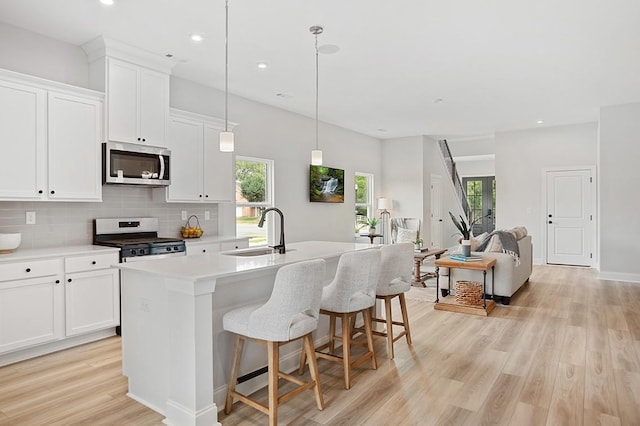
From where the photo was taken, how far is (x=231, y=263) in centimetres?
264

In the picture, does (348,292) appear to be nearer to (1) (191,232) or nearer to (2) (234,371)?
(2) (234,371)

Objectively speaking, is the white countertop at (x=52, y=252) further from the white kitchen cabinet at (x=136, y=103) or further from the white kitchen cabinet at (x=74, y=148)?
the white kitchen cabinet at (x=136, y=103)

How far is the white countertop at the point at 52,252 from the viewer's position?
3.31 m

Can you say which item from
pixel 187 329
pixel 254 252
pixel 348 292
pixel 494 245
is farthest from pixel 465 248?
pixel 187 329

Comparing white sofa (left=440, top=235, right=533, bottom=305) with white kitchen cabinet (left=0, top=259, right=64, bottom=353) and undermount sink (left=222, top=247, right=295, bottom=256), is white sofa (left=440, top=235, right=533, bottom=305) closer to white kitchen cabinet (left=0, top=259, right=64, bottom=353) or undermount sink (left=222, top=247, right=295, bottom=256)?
undermount sink (left=222, top=247, right=295, bottom=256)

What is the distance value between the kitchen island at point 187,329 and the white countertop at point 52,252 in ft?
3.93

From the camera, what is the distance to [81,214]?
4.17 m

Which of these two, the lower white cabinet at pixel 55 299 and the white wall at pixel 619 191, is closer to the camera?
the lower white cabinet at pixel 55 299

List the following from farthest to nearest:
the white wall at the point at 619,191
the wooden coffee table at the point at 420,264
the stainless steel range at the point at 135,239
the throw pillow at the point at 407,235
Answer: the throw pillow at the point at 407,235
the white wall at the point at 619,191
the wooden coffee table at the point at 420,264
the stainless steel range at the point at 135,239

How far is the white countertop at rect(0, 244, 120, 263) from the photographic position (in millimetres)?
3306

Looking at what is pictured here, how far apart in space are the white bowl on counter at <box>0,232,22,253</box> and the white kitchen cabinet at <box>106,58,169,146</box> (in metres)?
1.19

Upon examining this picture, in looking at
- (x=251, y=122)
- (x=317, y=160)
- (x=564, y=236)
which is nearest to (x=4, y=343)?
(x=317, y=160)

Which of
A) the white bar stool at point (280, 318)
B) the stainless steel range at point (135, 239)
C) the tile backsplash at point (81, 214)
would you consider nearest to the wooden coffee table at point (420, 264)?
the tile backsplash at point (81, 214)

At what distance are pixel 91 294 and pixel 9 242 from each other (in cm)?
78
